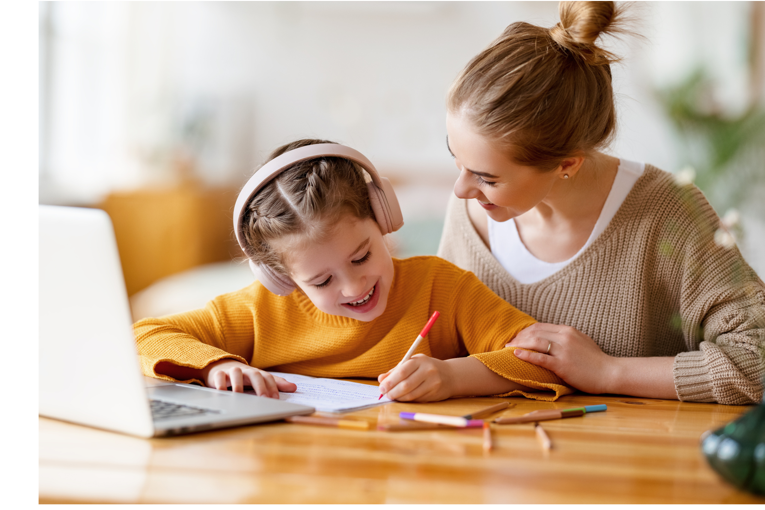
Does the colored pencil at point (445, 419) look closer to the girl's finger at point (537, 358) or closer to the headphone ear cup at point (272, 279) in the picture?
the girl's finger at point (537, 358)

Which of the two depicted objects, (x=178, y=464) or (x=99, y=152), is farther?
(x=99, y=152)

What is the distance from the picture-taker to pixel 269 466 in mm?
706

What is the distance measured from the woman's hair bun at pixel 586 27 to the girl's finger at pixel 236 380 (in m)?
0.81

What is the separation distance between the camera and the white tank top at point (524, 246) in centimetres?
140

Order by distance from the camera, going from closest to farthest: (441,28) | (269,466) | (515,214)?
(269,466) → (515,214) → (441,28)

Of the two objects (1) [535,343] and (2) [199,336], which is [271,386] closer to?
(2) [199,336]

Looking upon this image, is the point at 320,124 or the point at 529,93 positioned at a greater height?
the point at 529,93

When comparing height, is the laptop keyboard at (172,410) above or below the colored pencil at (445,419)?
below

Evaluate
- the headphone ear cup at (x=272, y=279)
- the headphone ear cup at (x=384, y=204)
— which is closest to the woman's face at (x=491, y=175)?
the headphone ear cup at (x=384, y=204)

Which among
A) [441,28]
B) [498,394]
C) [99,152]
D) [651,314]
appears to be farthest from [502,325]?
[99,152]

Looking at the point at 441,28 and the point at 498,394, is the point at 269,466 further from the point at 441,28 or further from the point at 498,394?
the point at 441,28

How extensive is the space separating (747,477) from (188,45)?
4.30m

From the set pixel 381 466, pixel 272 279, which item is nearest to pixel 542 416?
pixel 381 466

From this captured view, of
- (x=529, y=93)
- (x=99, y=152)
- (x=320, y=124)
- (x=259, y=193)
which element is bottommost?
(x=99, y=152)
